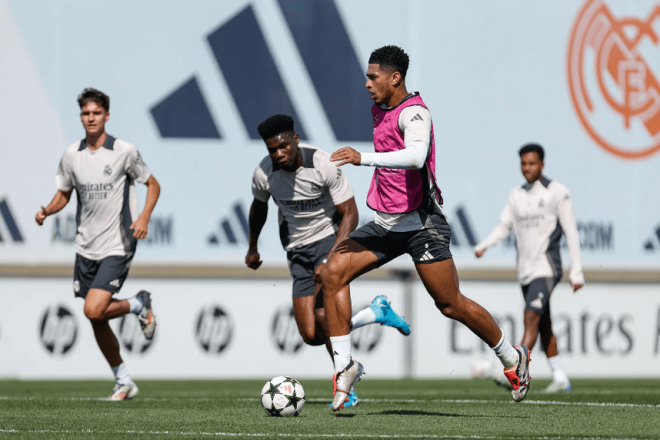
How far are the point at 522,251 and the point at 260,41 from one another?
4488 mm

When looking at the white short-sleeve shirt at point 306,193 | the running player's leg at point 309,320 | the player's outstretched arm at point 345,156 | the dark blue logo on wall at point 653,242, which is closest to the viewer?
the player's outstretched arm at point 345,156

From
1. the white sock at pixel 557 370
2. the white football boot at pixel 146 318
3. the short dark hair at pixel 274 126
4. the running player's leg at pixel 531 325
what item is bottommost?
the white sock at pixel 557 370

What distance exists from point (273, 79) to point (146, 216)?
15.7 feet

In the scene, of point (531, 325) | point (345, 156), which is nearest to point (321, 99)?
point (531, 325)

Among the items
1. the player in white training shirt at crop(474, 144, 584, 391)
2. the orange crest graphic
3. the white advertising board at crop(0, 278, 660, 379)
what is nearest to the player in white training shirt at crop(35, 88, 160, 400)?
the player in white training shirt at crop(474, 144, 584, 391)

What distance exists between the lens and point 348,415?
666cm

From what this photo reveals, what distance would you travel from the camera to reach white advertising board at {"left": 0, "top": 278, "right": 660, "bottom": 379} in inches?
456

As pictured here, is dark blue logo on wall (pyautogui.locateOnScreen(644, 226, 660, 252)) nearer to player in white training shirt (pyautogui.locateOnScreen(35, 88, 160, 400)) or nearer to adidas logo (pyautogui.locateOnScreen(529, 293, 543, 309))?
adidas logo (pyautogui.locateOnScreen(529, 293, 543, 309))

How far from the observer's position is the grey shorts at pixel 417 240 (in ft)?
20.7

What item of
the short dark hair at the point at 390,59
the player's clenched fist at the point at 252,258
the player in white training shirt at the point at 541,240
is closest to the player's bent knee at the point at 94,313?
the player's clenched fist at the point at 252,258

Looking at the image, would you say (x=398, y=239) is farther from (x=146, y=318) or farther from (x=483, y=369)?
(x=483, y=369)

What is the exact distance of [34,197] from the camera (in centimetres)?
1180

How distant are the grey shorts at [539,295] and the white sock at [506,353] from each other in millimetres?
3125

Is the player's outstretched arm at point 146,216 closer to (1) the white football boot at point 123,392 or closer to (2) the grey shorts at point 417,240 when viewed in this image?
(1) the white football boot at point 123,392
